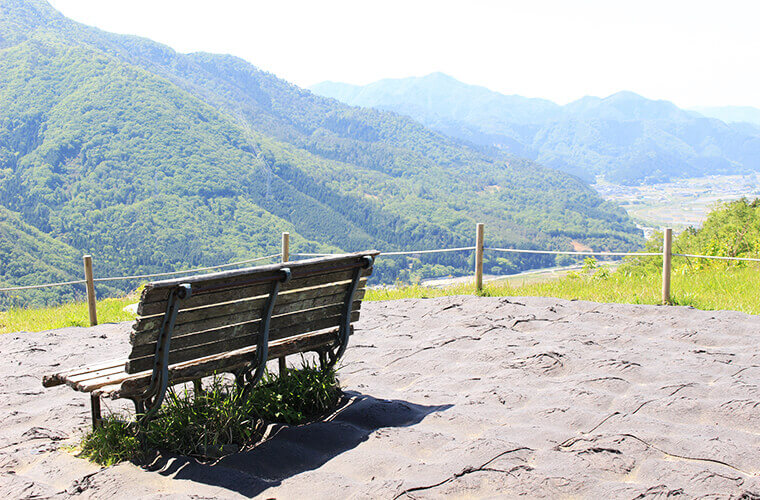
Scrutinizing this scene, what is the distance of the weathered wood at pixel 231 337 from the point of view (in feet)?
9.52

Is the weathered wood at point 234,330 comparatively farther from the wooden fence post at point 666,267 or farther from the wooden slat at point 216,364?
the wooden fence post at point 666,267

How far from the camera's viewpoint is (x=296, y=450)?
3.08m

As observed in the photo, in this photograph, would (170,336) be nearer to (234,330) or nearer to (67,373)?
(234,330)

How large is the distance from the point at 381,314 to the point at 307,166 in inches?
6242

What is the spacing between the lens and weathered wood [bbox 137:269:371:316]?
2.77 metres

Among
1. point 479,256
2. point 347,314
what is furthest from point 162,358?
point 479,256

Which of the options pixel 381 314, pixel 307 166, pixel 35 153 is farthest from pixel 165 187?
pixel 381 314

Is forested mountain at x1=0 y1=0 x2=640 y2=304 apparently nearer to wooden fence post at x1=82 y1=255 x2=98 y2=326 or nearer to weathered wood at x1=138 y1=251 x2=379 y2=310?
wooden fence post at x1=82 y1=255 x2=98 y2=326

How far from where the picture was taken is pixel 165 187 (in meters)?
124

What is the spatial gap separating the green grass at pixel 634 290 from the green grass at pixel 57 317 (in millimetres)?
3354

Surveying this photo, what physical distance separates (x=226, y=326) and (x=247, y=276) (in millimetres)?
311

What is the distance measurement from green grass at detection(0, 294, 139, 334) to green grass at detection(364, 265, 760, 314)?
3.35 metres

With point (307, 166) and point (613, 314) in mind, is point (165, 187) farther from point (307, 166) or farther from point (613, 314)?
point (613, 314)

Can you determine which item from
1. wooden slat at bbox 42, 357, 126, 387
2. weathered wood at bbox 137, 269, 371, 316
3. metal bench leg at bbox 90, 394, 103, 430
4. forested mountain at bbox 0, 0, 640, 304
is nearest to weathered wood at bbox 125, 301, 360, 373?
weathered wood at bbox 137, 269, 371, 316
